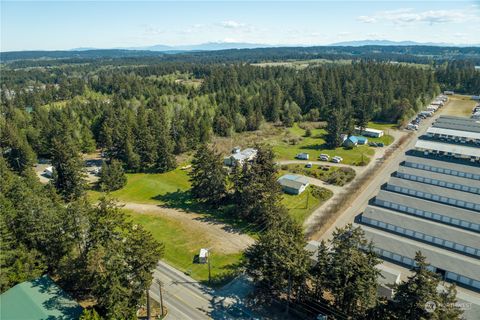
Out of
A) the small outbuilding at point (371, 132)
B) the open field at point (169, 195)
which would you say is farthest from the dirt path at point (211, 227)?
the small outbuilding at point (371, 132)

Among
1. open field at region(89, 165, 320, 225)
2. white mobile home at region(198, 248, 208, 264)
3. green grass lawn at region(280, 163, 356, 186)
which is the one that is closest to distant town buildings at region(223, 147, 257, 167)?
green grass lawn at region(280, 163, 356, 186)

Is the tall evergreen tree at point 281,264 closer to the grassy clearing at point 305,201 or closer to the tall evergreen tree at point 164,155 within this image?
the grassy clearing at point 305,201

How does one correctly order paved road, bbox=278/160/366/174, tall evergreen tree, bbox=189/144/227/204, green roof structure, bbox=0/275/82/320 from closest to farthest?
1. green roof structure, bbox=0/275/82/320
2. tall evergreen tree, bbox=189/144/227/204
3. paved road, bbox=278/160/366/174

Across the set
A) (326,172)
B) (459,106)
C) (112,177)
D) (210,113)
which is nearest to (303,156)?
(326,172)

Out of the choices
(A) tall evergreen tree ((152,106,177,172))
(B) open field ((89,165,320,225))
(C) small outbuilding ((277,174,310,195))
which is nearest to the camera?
(B) open field ((89,165,320,225))

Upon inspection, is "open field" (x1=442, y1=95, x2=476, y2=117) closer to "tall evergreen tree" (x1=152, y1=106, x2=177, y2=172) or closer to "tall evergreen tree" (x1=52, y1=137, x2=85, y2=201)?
"tall evergreen tree" (x1=152, y1=106, x2=177, y2=172)

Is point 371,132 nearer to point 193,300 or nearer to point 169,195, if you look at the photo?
point 169,195

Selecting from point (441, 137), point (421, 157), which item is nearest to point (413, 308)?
point (421, 157)
